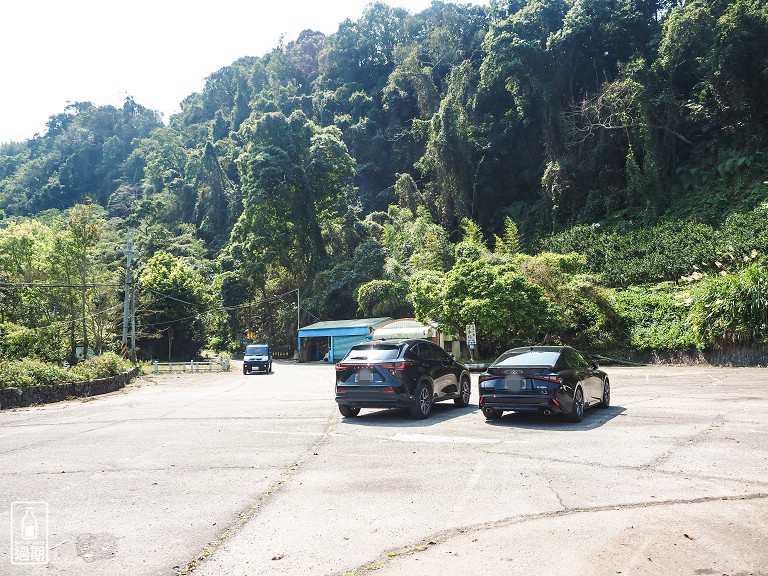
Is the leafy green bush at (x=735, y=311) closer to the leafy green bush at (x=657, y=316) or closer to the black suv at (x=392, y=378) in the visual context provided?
the leafy green bush at (x=657, y=316)

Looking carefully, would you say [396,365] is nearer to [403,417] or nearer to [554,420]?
[403,417]

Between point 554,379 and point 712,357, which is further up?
point 554,379

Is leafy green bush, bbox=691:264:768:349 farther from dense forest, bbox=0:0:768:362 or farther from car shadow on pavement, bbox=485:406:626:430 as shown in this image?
car shadow on pavement, bbox=485:406:626:430

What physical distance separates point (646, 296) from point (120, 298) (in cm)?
4497

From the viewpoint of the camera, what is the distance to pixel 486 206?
2240 inches

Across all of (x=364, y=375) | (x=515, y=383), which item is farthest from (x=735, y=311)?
(x=364, y=375)

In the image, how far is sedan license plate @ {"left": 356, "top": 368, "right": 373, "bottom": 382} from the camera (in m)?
11.6

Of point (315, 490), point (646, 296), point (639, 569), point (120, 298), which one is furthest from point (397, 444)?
point (120, 298)

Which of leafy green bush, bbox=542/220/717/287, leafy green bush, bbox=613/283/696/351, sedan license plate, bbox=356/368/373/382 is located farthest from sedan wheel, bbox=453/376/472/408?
leafy green bush, bbox=542/220/717/287

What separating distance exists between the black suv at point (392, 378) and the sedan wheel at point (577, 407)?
2.80 metres

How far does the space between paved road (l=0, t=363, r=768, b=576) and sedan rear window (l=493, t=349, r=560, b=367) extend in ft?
3.57

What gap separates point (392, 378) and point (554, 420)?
10.3 feet

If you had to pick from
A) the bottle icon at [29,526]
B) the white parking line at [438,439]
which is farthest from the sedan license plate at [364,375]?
the bottle icon at [29,526]

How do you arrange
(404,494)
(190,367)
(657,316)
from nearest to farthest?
(404,494) < (657,316) < (190,367)
